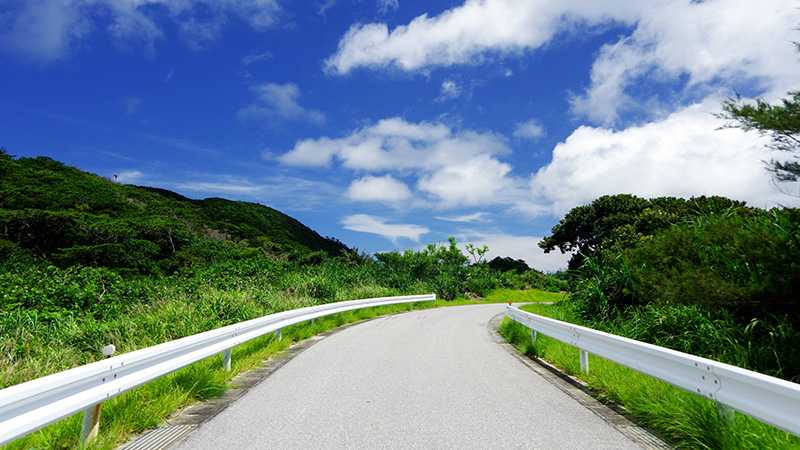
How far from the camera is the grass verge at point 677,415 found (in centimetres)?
420

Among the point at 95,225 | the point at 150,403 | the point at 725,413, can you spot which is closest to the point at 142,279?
the point at 95,225

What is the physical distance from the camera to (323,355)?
1020cm

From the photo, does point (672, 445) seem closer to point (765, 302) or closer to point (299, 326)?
point (765, 302)

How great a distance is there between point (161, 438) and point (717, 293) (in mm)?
8240

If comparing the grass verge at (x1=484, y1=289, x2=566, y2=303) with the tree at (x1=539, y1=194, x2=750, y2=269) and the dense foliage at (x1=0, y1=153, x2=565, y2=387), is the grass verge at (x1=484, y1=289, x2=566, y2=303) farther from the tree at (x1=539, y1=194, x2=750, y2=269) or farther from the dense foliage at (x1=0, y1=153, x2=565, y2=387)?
the tree at (x1=539, y1=194, x2=750, y2=269)

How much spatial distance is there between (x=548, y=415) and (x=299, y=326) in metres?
9.72

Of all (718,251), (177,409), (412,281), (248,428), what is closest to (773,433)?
(248,428)

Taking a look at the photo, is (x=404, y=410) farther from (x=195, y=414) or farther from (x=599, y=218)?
(x=599, y=218)

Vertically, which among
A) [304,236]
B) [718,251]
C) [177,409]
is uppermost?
[304,236]

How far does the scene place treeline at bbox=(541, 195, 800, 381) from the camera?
800 cm

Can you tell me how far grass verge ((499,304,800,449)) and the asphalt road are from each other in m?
0.48

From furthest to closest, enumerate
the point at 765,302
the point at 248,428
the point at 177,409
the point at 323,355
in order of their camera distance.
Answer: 1. the point at 323,355
2. the point at 765,302
3. the point at 177,409
4. the point at 248,428

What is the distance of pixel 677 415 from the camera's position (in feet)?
16.5

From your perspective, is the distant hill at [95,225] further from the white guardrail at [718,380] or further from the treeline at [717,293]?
the white guardrail at [718,380]
